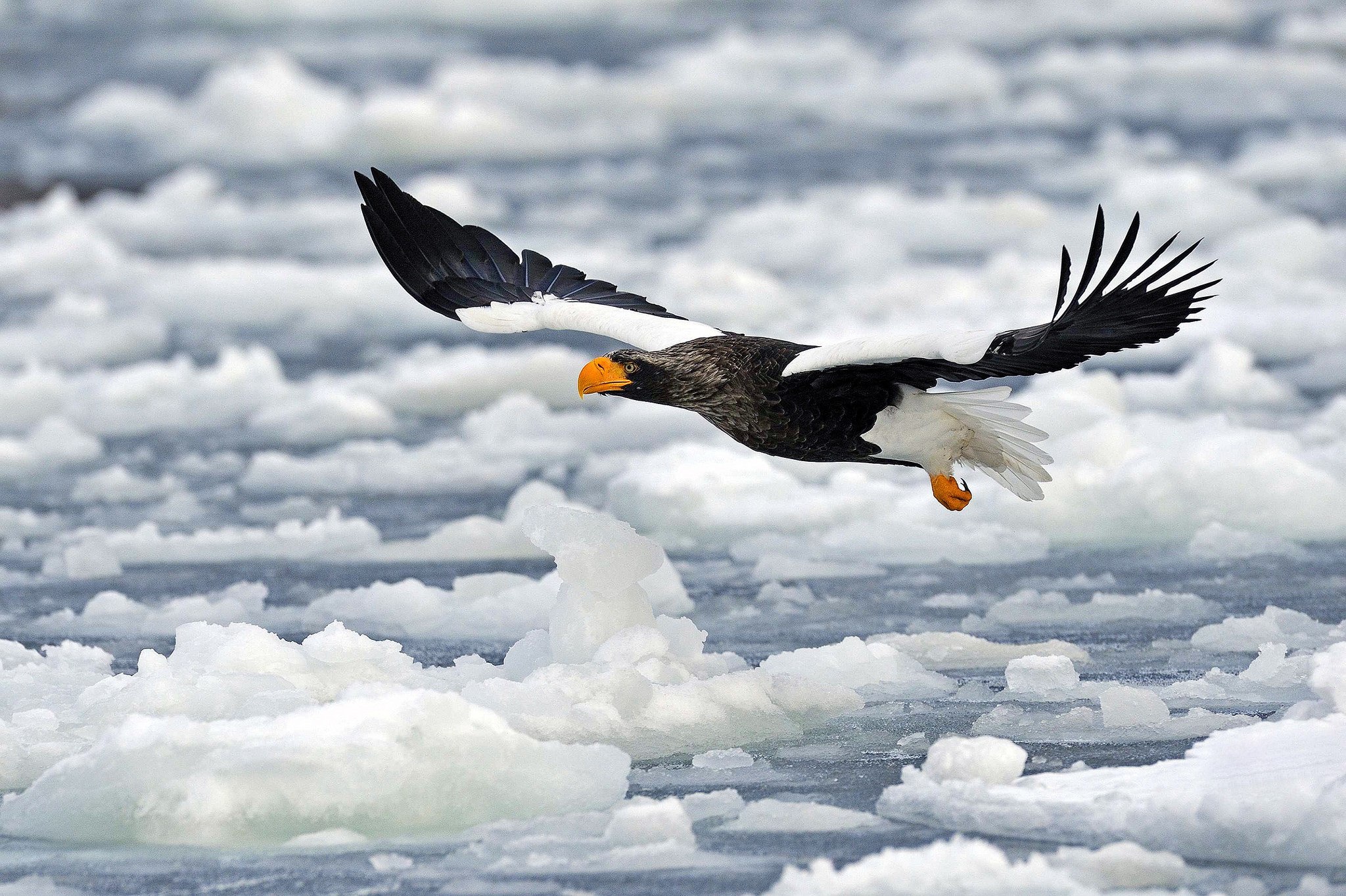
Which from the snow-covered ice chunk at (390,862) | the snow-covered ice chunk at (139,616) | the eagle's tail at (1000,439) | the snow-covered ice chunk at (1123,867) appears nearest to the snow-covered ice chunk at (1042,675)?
the eagle's tail at (1000,439)

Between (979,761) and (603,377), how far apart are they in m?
1.97

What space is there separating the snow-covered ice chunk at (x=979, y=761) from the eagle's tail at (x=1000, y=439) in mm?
1611

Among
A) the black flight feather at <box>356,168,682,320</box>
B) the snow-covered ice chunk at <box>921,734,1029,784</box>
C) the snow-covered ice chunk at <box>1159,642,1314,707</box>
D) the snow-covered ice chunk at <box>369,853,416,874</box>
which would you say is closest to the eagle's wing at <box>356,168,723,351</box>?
the black flight feather at <box>356,168,682,320</box>

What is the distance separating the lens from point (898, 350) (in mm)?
5090

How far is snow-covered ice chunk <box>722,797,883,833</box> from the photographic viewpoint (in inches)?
158

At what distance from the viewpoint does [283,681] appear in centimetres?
481

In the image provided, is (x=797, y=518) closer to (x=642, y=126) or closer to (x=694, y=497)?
(x=694, y=497)

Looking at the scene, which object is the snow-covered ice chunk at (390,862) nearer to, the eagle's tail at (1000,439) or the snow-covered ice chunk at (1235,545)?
the eagle's tail at (1000,439)

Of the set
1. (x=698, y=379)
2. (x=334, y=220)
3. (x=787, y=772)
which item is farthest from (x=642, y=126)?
(x=787, y=772)

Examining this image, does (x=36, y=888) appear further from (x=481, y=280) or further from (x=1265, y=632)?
(x=481, y=280)

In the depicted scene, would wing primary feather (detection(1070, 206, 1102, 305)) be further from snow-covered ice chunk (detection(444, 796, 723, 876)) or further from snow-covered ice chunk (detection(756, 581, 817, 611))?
snow-covered ice chunk (detection(756, 581, 817, 611))

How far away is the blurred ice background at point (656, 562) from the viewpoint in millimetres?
3994

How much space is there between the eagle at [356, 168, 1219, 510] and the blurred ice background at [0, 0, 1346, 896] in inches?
20.9

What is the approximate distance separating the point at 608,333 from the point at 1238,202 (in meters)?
9.40
